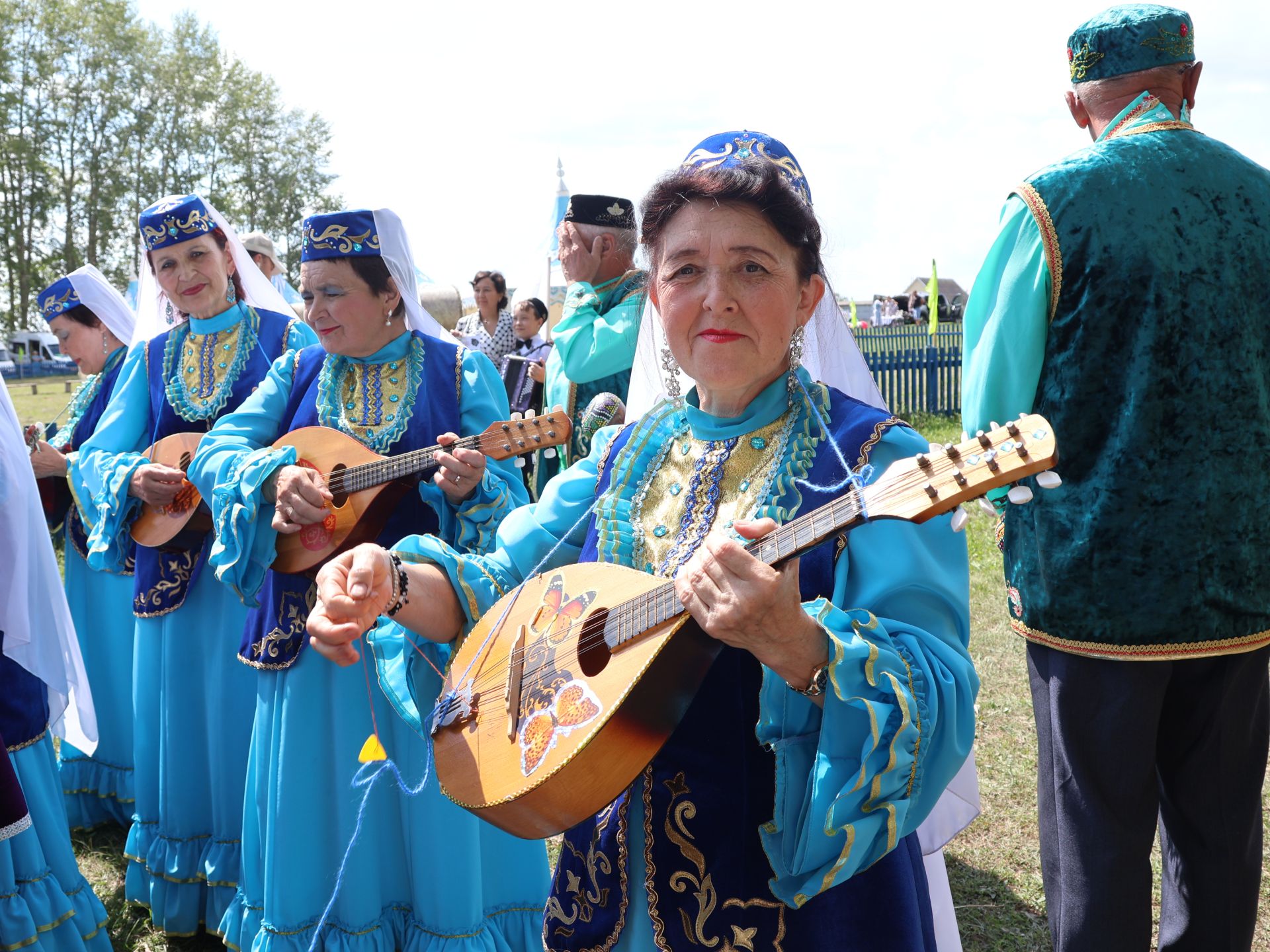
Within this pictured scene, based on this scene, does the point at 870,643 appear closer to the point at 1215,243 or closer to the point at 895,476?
the point at 895,476

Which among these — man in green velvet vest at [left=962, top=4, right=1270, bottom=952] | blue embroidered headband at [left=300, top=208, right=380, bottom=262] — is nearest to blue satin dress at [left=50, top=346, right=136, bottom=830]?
blue embroidered headband at [left=300, top=208, right=380, bottom=262]

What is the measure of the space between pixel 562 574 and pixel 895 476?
75cm

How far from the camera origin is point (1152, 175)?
2.52 meters

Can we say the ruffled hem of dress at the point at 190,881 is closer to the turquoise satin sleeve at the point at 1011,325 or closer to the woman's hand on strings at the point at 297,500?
the woman's hand on strings at the point at 297,500

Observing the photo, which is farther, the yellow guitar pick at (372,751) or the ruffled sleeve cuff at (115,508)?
the ruffled sleeve cuff at (115,508)

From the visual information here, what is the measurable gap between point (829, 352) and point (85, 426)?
13.3 feet

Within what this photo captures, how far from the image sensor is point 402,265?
11.3ft

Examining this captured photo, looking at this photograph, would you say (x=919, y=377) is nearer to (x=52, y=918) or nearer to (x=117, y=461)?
(x=117, y=461)

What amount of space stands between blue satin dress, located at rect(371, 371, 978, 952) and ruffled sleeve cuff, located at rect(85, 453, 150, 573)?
7.90ft

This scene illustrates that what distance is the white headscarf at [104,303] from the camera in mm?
5047

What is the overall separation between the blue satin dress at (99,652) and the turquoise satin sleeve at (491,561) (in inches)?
114

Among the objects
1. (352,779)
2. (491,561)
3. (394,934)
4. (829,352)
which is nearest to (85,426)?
(352,779)

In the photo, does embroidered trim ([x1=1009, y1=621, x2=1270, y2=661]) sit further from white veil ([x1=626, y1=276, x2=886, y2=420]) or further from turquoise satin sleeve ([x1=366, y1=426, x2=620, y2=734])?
turquoise satin sleeve ([x1=366, y1=426, x2=620, y2=734])

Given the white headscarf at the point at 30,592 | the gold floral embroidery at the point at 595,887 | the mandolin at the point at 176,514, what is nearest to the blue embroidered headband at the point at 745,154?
the gold floral embroidery at the point at 595,887
